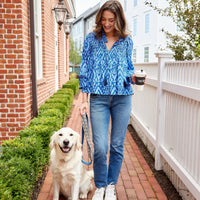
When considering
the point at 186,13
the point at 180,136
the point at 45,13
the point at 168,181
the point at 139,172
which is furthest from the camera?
the point at 45,13

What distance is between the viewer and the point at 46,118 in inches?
177

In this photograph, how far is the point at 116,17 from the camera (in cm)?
281

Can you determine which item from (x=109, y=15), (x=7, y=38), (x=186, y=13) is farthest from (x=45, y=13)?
(x=109, y=15)

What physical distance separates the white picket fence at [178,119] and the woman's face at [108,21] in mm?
973

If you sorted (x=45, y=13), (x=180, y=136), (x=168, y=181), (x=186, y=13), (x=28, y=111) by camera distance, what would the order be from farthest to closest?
(x=45, y=13)
(x=186, y=13)
(x=28, y=111)
(x=168, y=181)
(x=180, y=136)

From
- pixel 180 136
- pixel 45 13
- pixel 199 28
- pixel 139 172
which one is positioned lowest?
pixel 139 172

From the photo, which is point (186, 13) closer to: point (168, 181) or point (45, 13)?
point (45, 13)

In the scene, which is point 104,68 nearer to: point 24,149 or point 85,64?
point 85,64

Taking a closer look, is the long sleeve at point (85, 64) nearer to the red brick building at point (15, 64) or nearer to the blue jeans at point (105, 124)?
the blue jeans at point (105, 124)

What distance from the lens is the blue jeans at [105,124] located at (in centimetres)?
284

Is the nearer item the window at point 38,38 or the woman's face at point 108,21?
the woman's face at point 108,21

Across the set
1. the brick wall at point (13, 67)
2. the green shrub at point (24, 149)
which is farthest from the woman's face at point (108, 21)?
the brick wall at point (13, 67)

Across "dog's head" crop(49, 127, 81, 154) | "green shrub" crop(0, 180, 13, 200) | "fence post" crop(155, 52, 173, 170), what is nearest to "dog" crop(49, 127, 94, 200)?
"dog's head" crop(49, 127, 81, 154)

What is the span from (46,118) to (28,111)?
1.99 feet
